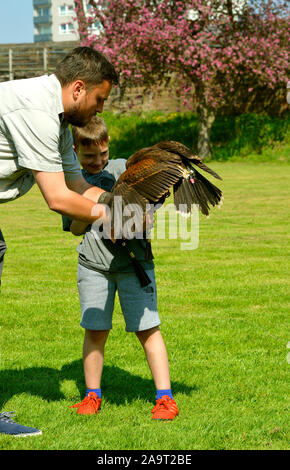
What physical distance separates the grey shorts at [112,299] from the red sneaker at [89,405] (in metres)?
0.45

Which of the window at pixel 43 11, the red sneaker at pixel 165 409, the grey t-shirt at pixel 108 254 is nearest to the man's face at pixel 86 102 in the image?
the grey t-shirt at pixel 108 254

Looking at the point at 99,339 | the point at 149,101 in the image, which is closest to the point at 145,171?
the point at 99,339

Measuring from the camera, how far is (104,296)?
4.36 meters

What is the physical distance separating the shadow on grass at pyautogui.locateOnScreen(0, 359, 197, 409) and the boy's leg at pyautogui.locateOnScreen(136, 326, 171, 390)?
34 cm

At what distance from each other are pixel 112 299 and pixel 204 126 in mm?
24352

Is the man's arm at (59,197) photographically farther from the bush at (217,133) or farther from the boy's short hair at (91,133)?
the bush at (217,133)

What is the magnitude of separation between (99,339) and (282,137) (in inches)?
971

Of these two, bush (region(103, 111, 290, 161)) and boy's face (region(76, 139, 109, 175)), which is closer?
boy's face (region(76, 139, 109, 175))

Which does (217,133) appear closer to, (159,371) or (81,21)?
(81,21)

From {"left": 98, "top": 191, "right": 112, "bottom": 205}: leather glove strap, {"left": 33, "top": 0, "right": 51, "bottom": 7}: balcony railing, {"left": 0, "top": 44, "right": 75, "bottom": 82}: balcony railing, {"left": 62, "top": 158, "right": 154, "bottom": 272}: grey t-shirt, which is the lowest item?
{"left": 62, "top": 158, "right": 154, "bottom": 272}: grey t-shirt

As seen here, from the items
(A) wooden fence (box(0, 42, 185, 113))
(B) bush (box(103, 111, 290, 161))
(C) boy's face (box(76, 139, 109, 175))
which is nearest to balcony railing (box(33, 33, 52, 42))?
(A) wooden fence (box(0, 42, 185, 113))

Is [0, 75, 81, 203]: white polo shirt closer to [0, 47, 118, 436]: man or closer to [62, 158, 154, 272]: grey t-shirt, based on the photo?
[0, 47, 118, 436]: man

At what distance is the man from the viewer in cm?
342

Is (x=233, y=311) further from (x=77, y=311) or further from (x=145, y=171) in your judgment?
(x=145, y=171)
